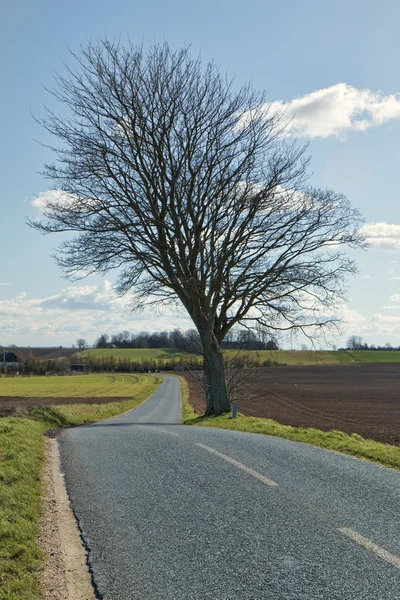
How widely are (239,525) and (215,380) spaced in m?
17.0

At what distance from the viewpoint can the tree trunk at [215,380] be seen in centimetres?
2234

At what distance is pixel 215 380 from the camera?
22.7 metres

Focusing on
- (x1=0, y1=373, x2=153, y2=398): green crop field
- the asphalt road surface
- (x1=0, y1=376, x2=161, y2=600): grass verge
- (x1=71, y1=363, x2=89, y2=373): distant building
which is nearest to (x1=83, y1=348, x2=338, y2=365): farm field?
(x1=71, y1=363, x2=89, y2=373): distant building

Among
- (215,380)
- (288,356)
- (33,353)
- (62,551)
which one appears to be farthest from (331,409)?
(33,353)

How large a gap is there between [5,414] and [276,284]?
1162cm

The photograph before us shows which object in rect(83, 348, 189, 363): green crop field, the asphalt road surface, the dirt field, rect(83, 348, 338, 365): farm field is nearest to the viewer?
the asphalt road surface

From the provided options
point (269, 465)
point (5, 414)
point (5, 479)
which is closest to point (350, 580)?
point (269, 465)

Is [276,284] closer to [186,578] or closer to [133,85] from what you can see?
[133,85]

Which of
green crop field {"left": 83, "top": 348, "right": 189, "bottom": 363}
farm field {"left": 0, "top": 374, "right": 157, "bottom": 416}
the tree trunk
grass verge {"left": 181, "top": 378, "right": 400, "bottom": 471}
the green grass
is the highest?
green crop field {"left": 83, "top": 348, "right": 189, "bottom": 363}

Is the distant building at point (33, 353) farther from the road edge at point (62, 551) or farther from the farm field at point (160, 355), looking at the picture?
the road edge at point (62, 551)

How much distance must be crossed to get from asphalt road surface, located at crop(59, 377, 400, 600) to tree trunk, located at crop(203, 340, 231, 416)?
1247 cm

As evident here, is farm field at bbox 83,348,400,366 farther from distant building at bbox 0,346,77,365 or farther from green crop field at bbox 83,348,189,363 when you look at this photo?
distant building at bbox 0,346,77,365

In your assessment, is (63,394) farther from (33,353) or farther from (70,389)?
(33,353)

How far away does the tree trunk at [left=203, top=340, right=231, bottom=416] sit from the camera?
73.3 feet
